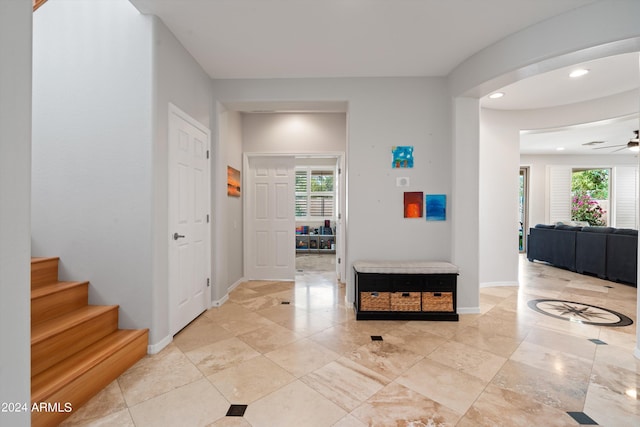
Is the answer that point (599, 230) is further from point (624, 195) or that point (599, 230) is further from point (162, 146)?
point (162, 146)

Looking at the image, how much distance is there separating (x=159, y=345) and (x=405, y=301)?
96.3 inches

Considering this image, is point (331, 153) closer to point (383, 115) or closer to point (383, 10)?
point (383, 115)

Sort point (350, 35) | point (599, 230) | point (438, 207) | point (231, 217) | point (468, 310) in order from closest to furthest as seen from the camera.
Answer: point (350, 35) < point (468, 310) < point (438, 207) < point (231, 217) < point (599, 230)

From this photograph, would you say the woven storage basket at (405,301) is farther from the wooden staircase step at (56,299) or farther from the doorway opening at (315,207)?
the doorway opening at (315,207)

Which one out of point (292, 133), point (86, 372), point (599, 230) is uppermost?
point (292, 133)

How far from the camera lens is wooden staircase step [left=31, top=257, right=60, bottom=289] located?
2.25m

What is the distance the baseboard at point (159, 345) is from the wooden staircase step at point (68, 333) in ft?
1.07

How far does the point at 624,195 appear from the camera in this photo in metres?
8.23

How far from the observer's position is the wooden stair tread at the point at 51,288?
2.06 m

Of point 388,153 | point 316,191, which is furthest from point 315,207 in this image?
point 388,153

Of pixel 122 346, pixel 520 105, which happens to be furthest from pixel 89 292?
pixel 520 105

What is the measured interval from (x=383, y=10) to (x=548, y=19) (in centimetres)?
142

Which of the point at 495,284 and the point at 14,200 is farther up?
the point at 14,200

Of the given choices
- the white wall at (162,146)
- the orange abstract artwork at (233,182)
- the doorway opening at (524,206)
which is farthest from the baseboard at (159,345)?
the doorway opening at (524,206)
